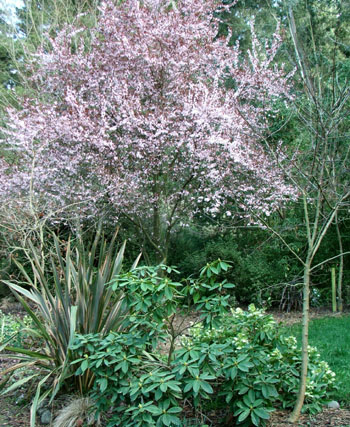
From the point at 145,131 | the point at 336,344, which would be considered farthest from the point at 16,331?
the point at 145,131

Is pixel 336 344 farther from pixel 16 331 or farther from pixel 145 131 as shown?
pixel 145 131

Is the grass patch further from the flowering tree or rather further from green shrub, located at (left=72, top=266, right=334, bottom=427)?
the flowering tree

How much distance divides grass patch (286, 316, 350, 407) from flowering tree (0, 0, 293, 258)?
215 cm

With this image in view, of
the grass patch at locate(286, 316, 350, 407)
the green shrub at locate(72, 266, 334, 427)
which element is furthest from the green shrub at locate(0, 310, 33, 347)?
the grass patch at locate(286, 316, 350, 407)

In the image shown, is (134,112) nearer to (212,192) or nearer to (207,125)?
(207,125)

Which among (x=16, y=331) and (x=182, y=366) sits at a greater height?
(x=182, y=366)

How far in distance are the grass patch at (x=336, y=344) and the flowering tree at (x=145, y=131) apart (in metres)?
2.15

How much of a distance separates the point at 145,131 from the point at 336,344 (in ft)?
13.3

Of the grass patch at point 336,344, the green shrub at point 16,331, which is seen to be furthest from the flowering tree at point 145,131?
the green shrub at point 16,331

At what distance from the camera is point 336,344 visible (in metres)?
4.69

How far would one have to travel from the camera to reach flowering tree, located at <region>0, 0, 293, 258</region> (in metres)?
6.85

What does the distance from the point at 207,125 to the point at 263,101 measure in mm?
1555

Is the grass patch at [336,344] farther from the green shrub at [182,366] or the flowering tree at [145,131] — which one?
the flowering tree at [145,131]

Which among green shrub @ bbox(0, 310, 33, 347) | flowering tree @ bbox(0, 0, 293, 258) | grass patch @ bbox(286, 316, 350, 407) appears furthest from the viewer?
flowering tree @ bbox(0, 0, 293, 258)
